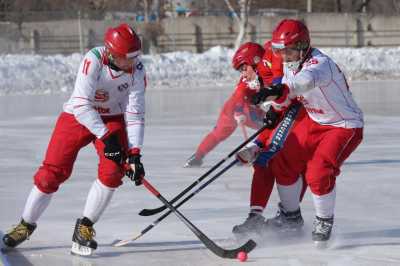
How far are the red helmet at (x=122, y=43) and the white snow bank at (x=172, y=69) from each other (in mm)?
11294

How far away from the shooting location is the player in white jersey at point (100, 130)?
4.21m

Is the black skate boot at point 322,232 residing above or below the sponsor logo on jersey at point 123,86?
below

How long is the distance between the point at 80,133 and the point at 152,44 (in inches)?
768

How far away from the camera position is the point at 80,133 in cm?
439

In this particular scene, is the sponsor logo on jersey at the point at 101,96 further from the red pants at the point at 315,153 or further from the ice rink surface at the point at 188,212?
the red pants at the point at 315,153

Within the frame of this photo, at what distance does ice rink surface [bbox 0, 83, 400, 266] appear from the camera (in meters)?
4.29

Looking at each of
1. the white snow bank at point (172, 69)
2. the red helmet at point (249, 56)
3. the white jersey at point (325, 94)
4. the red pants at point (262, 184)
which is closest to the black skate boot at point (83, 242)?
the red pants at point (262, 184)

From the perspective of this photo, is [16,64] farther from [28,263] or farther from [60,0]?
[28,263]

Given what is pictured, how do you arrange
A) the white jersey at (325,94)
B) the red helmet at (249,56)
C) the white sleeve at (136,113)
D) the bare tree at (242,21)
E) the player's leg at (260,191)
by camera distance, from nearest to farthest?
1. the white jersey at (325,94)
2. the white sleeve at (136,113)
3. the player's leg at (260,191)
4. the red helmet at (249,56)
5. the bare tree at (242,21)

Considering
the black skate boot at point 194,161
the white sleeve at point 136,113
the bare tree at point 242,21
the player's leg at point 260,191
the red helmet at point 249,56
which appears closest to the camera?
the white sleeve at point 136,113

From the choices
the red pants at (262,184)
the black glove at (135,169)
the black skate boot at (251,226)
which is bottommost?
the black skate boot at (251,226)

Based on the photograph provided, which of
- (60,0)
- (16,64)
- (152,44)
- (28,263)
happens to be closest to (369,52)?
(152,44)

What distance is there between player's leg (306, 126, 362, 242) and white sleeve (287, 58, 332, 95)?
0.33m

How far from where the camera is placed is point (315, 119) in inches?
178
